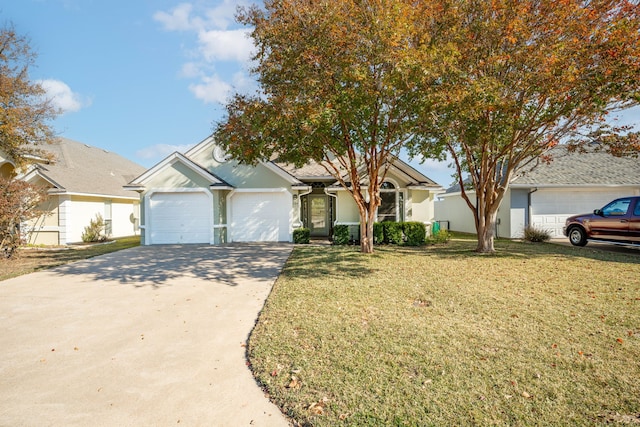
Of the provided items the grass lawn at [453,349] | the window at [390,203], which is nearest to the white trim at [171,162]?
the window at [390,203]

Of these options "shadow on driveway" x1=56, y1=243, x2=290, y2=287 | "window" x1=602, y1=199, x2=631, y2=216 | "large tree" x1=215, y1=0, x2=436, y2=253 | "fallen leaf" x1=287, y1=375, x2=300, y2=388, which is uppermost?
"large tree" x1=215, y1=0, x2=436, y2=253

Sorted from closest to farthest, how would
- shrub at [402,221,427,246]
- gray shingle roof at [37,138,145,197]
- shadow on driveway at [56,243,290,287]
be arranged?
shadow on driveway at [56,243,290,287] < shrub at [402,221,427,246] < gray shingle roof at [37,138,145,197]

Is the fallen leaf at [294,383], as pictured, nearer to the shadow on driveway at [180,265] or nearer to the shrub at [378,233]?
the shadow on driveway at [180,265]

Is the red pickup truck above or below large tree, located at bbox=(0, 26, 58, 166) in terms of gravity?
below

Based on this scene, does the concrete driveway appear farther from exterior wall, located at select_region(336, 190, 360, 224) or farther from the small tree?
exterior wall, located at select_region(336, 190, 360, 224)

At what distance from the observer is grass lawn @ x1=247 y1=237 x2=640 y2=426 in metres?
3.13

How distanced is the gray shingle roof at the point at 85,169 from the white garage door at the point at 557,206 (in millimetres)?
23479

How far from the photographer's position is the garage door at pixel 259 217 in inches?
654

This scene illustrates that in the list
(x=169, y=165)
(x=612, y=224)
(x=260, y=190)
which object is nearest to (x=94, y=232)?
(x=169, y=165)

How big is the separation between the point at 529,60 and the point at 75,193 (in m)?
19.6

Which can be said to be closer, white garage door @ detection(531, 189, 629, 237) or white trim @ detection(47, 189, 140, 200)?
white trim @ detection(47, 189, 140, 200)

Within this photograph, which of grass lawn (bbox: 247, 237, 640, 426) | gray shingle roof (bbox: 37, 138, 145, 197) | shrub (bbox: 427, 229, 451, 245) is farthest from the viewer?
gray shingle roof (bbox: 37, 138, 145, 197)

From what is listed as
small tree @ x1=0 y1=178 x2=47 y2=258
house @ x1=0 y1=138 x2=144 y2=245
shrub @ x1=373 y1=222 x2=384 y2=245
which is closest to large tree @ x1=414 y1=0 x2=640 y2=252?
shrub @ x1=373 y1=222 x2=384 y2=245

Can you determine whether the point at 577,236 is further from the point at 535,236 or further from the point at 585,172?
the point at 585,172
